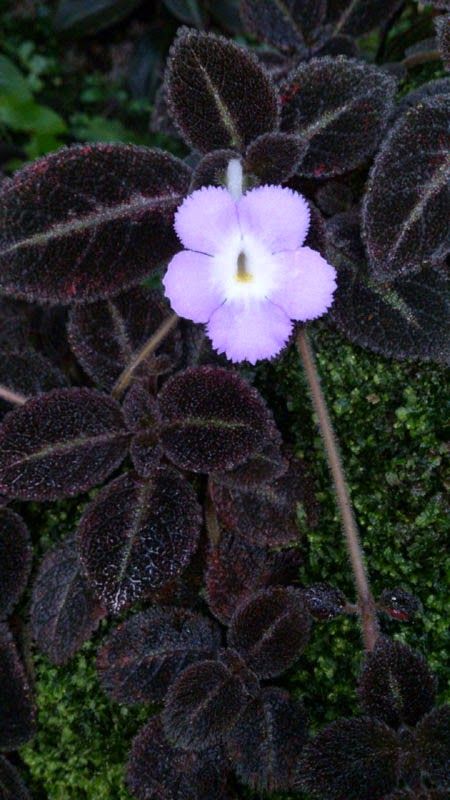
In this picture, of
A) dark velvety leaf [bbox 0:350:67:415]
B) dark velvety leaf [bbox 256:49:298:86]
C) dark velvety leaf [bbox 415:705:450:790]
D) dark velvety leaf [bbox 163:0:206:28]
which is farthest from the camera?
dark velvety leaf [bbox 163:0:206:28]

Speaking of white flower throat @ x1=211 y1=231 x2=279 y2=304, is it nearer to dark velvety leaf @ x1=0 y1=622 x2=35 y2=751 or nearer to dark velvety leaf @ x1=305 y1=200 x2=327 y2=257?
dark velvety leaf @ x1=305 y1=200 x2=327 y2=257

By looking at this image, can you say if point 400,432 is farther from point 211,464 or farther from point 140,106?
point 140,106

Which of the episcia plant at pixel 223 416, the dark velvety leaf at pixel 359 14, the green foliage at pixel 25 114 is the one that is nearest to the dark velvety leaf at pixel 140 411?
the episcia plant at pixel 223 416

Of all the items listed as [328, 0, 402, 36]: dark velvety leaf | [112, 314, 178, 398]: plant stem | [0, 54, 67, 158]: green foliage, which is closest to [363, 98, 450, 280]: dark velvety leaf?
[112, 314, 178, 398]: plant stem

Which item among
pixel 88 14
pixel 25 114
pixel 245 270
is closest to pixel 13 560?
pixel 245 270

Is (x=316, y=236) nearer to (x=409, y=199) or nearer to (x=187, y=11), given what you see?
(x=409, y=199)
